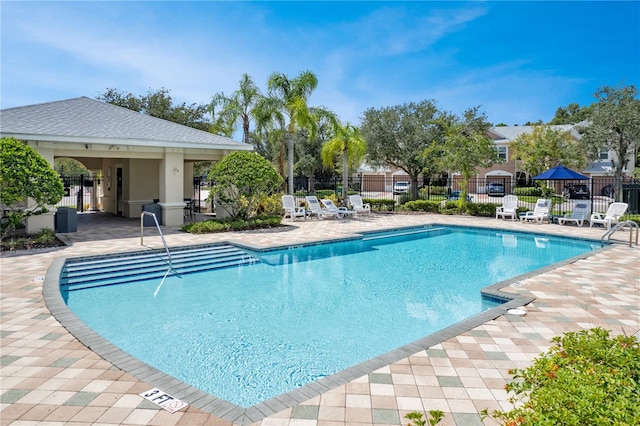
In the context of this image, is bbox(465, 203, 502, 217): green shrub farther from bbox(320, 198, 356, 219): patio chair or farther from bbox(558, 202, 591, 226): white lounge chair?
bbox(320, 198, 356, 219): patio chair

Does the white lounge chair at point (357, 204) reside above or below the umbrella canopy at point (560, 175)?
below

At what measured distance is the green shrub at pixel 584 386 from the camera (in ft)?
6.96

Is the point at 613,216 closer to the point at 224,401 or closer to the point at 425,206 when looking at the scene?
the point at 425,206

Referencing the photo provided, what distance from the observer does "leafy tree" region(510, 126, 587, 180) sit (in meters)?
31.9

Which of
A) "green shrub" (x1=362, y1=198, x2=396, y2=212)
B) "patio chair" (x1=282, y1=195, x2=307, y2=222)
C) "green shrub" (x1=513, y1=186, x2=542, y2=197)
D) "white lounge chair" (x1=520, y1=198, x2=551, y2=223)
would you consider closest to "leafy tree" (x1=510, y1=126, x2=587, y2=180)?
"green shrub" (x1=513, y1=186, x2=542, y2=197)

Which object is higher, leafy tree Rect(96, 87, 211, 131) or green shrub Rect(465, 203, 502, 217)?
leafy tree Rect(96, 87, 211, 131)

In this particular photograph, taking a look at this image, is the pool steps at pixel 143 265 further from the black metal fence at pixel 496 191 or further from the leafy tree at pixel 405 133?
the leafy tree at pixel 405 133

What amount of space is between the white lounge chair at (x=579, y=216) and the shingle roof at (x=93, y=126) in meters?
13.5

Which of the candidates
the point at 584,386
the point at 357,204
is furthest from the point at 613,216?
the point at 584,386

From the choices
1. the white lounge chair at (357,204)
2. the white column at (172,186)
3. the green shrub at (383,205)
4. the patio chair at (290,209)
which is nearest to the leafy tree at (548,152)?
the green shrub at (383,205)

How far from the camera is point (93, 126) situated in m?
13.8

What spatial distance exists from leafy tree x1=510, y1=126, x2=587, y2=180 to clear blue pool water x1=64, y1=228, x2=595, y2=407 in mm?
23287

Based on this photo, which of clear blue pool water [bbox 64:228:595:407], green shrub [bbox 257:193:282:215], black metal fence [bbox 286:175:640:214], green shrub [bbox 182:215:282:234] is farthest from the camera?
black metal fence [bbox 286:175:640:214]

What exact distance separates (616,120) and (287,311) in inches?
922
